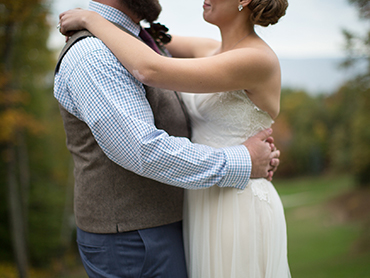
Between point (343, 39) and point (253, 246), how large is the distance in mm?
5785

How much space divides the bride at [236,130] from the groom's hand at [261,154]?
0.14 feet

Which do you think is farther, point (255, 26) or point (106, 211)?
point (255, 26)

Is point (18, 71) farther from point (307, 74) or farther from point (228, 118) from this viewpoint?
point (307, 74)

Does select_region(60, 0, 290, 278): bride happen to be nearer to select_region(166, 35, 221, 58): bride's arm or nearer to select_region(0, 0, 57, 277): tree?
select_region(166, 35, 221, 58): bride's arm

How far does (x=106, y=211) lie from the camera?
59.9 inches

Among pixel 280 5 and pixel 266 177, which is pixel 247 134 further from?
pixel 280 5

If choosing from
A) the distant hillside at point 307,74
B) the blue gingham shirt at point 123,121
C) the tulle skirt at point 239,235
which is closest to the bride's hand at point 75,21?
the blue gingham shirt at point 123,121

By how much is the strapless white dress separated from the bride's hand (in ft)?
2.22

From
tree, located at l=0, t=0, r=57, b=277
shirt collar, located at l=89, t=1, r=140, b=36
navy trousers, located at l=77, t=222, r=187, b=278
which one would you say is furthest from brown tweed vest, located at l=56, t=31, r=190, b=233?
tree, located at l=0, t=0, r=57, b=277

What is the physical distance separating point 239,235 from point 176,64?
0.85m

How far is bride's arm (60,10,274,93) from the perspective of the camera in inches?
53.8

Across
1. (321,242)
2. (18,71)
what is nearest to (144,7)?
(18,71)

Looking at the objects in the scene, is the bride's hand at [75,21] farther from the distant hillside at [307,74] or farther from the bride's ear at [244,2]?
the distant hillside at [307,74]

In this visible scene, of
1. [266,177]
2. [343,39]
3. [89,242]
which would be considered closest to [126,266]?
[89,242]
